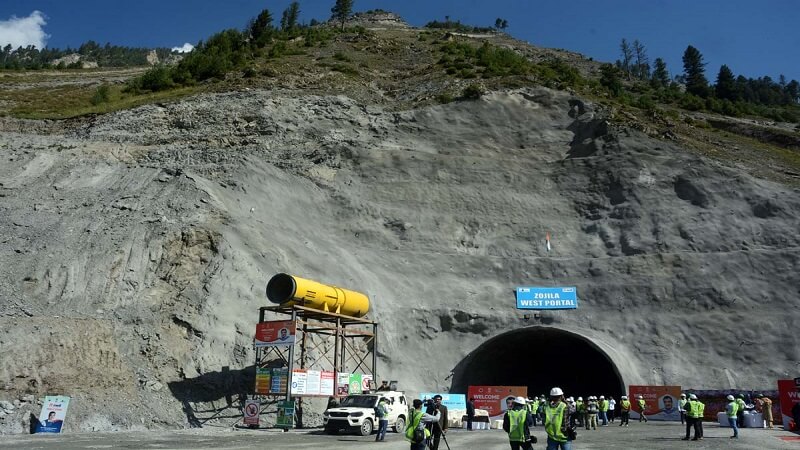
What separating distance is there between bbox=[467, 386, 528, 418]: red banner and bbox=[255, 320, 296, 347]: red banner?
10.8 m

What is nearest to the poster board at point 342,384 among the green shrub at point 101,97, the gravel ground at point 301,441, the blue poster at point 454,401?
the gravel ground at point 301,441

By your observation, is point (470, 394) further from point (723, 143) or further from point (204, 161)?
point (723, 143)

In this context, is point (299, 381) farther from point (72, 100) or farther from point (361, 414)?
point (72, 100)

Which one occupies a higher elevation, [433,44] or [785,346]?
[433,44]

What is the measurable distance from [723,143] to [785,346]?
18.4 metres

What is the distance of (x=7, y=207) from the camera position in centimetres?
2747

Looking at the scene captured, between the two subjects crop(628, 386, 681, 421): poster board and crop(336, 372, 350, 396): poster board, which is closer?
crop(336, 372, 350, 396): poster board

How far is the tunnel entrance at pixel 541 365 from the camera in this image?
101 ft

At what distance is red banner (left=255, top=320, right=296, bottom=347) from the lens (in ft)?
70.6

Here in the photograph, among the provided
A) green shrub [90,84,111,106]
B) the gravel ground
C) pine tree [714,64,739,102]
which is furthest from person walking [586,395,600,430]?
pine tree [714,64,739,102]

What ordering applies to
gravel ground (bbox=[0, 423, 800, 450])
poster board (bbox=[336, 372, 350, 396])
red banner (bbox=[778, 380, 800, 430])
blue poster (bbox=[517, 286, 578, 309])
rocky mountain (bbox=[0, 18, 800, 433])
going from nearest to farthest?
gravel ground (bbox=[0, 423, 800, 450])
rocky mountain (bbox=[0, 18, 800, 433])
red banner (bbox=[778, 380, 800, 430])
poster board (bbox=[336, 372, 350, 396])
blue poster (bbox=[517, 286, 578, 309])

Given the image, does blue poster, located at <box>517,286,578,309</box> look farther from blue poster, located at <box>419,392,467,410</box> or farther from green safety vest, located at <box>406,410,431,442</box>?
green safety vest, located at <box>406,410,431,442</box>

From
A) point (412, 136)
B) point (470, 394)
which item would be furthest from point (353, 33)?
point (470, 394)

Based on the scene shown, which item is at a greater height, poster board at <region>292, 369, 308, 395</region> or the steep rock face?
the steep rock face
